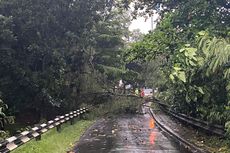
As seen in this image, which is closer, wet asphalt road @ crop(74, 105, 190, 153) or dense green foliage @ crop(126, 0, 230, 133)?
dense green foliage @ crop(126, 0, 230, 133)

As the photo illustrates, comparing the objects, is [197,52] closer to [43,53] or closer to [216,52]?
[216,52]

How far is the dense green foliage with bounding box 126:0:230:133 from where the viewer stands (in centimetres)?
1400

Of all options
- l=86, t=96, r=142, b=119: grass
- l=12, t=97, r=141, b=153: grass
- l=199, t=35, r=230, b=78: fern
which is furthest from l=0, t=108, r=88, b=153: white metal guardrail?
l=86, t=96, r=142, b=119: grass

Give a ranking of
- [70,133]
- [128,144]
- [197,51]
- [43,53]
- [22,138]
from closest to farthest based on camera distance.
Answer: [22,138], [197,51], [128,144], [70,133], [43,53]

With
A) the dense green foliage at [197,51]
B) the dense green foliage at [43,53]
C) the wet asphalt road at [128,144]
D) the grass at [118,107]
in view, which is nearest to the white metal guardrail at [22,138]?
the wet asphalt road at [128,144]

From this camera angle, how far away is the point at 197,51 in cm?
1591

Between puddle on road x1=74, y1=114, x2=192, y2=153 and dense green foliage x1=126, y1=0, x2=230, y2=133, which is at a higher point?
dense green foliage x1=126, y1=0, x2=230, y2=133

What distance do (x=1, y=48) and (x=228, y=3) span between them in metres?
16.1

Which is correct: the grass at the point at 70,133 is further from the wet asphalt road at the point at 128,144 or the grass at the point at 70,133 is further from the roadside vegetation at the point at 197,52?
the roadside vegetation at the point at 197,52

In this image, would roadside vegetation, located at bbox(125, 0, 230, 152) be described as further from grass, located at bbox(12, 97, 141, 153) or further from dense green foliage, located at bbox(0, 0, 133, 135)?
dense green foliage, located at bbox(0, 0, 133, 135)

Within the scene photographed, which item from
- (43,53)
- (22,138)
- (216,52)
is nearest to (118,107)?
(43,53)

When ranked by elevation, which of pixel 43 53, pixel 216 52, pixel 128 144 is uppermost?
pixel 43 53

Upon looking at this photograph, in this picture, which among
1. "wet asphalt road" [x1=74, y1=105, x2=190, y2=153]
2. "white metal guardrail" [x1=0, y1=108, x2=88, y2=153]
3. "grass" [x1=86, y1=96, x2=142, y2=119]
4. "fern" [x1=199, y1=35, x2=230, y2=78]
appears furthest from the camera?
"grass" [x1=86, y1=96, x2=142, y2=119]

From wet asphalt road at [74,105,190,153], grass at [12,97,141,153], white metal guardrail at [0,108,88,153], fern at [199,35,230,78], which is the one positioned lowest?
wet asphalt road at [74,105,190,153]
